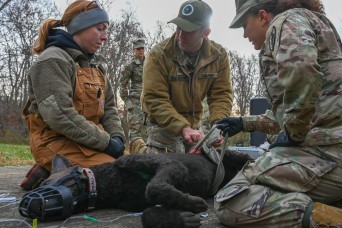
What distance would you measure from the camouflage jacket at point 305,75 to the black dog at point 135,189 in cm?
68

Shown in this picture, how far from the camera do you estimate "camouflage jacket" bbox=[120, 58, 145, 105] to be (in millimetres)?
8516

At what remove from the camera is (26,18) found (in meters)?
22.7

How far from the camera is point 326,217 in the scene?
2135 millimetres

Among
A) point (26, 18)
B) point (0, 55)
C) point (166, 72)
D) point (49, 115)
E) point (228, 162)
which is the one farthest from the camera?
point (0, 55)

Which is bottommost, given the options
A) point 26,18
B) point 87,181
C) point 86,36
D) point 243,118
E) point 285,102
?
point 87,181

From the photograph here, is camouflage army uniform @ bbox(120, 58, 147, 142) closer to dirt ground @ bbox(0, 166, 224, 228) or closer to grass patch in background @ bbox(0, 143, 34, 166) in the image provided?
grass patch in background @ bbox(0, 143, 34, 166)

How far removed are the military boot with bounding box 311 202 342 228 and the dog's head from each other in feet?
4.45

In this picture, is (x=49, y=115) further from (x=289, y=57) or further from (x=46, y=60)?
(x=289, y=57)

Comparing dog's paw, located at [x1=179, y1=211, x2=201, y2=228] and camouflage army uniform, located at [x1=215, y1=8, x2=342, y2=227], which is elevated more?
camouflage army uniform, located at [x1=215, y1=8, x2=342, y2=227]

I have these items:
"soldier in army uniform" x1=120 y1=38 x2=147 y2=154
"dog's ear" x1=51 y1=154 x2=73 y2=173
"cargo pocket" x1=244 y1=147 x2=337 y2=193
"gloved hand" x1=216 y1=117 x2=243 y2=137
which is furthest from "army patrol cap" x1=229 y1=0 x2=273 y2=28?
"soldier in army uniform" x1=120 y1=38 x2=147 y2=154

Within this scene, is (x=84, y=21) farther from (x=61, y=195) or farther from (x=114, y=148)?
(x=61, y=195)

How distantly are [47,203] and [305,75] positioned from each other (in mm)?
1551

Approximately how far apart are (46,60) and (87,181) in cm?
107

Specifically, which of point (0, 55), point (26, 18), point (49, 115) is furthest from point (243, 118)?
point (0, 55)
